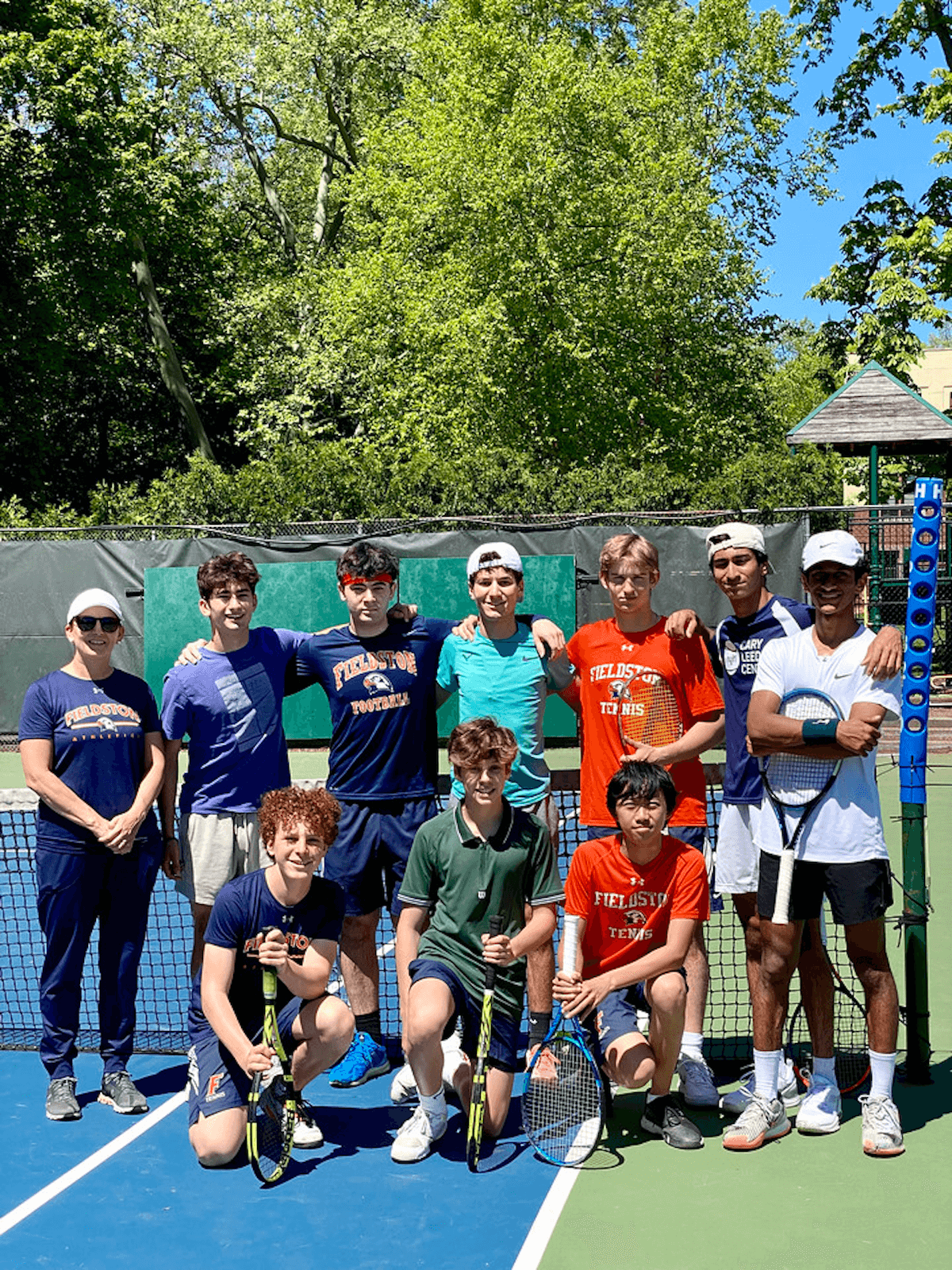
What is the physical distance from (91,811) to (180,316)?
2971cm

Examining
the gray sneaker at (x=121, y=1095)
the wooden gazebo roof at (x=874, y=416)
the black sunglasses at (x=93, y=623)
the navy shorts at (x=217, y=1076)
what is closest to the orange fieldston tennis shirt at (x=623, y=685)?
the navy shorts at (x=217, y=1076)

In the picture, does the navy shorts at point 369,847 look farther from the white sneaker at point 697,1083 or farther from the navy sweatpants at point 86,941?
the white sneaker at point 697,1083

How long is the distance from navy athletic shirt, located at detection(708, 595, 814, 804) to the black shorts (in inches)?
20.7

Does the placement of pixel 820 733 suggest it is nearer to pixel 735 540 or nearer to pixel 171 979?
pixel 735 540

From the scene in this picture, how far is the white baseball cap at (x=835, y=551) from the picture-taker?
4.53 metres

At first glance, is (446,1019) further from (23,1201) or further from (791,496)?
(791,496)

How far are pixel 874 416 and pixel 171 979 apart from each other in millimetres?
14583

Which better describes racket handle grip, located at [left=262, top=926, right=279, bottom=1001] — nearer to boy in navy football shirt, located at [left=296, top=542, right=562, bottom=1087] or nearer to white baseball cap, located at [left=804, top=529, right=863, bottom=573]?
boy in navy football shirt, located at [left=296, top=542, right=562, bottom=1087]

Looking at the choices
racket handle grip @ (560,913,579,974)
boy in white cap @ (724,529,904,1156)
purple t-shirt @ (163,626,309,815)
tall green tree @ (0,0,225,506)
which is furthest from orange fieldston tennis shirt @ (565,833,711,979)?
tall green tree @ (0,0,225,506)

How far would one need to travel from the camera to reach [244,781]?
5.31 m

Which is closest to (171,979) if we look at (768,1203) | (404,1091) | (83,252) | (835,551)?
(404,1091)

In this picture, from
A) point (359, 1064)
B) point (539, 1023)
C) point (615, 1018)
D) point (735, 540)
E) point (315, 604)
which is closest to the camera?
point (615, 1018)

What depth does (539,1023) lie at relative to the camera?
4.95 m

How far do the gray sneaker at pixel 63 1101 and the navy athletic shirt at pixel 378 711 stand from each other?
5.05 feet
